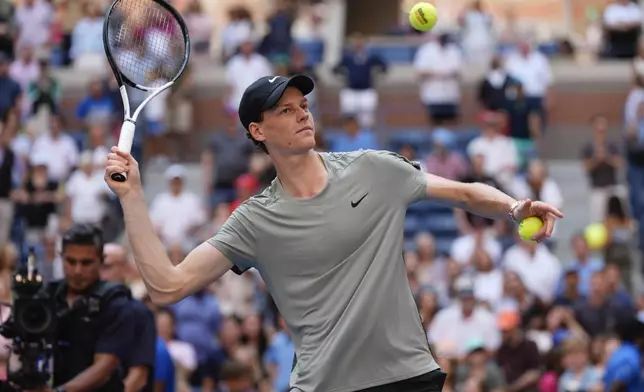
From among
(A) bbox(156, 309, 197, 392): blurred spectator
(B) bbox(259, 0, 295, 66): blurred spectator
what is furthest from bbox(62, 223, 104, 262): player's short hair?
(B) bbox(259, 0, 295, 66): blurred spectator

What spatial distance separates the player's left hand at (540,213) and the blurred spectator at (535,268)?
9.76 metres

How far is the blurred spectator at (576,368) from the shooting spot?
12.4 metres

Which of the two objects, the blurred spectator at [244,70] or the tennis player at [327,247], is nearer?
the tennis player at [327,247]

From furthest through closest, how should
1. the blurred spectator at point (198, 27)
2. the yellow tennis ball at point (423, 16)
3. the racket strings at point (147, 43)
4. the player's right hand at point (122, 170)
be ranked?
1. the blurred spectator at point (198, 27)
2. the yellow tennis ball at point (423, 16)
3. the racket strings at point (147, 43)
4. the player's right hand at point (122, 170)

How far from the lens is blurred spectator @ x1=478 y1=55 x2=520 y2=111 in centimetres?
1959

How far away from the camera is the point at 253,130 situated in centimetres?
589

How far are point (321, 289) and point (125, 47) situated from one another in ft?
4.91

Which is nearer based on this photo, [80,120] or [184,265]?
[184,265]

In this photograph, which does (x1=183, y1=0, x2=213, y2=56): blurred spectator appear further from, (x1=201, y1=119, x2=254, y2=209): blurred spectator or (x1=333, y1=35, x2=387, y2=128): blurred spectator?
(x1=201, y1=119, x2=254, y2=209): blurred spectator

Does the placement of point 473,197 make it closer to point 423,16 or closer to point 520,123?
point 423,16

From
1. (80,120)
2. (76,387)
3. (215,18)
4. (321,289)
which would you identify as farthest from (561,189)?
(321,289)

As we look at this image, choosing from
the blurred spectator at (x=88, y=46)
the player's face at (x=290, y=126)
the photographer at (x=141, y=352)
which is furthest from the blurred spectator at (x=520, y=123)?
the player's face at (x=290, y=126)

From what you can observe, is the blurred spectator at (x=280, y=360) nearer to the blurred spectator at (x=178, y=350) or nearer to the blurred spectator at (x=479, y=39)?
the blurred spectator at (x=178, y=350)

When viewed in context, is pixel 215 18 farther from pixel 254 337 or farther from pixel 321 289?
pixel 321 289
